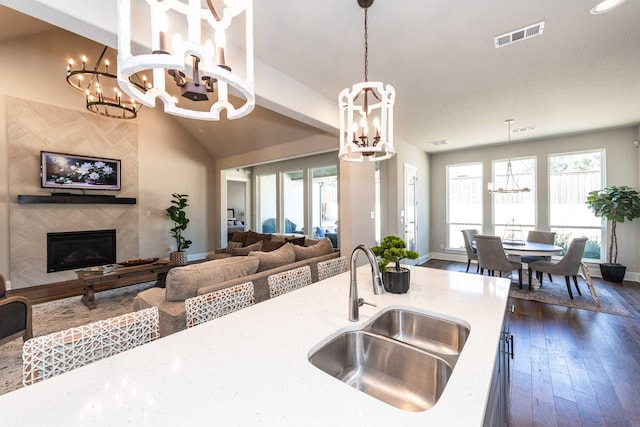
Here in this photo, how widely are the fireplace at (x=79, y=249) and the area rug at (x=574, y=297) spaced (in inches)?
287

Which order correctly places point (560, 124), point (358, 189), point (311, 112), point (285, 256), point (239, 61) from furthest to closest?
point (560, 124)
point (358, 189)
point (311, 112)
point (285, 256)
point (239, 61)

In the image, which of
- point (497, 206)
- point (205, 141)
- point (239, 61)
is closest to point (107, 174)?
point (205, 141)

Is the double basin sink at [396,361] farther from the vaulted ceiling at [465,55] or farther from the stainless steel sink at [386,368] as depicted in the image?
the vaulted ceiling at [465,55]

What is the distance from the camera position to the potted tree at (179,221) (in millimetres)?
6266

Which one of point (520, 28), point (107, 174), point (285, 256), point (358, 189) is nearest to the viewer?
point (520, 28)

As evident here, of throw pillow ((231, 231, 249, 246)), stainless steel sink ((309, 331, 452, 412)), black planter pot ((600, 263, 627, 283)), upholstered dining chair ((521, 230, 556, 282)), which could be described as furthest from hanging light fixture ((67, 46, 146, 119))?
black planter pot ((600, 263, 627, 283))

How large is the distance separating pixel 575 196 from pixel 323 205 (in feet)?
16.5

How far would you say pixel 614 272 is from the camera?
4602 mm

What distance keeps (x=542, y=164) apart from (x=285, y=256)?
5738 millimetres

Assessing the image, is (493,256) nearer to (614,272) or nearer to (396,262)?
(614,272)

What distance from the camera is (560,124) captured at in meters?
4.64

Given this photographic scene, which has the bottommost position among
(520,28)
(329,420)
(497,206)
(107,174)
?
(329,420)

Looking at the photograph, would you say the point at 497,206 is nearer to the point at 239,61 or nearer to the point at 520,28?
the point at 520,28

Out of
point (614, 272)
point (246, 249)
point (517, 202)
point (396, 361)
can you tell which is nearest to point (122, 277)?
point (246, 249)
